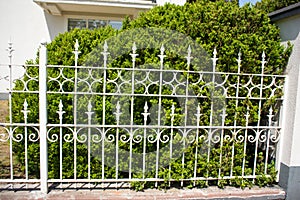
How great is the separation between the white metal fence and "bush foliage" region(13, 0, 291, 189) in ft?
0.05

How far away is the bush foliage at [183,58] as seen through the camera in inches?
131

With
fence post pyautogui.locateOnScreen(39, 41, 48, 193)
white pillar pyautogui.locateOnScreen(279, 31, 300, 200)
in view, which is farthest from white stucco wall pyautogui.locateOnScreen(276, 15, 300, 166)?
fence post pyautogui.locateOnScreen(39, 41, 48, 193)

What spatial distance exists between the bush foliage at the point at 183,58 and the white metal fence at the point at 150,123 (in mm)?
15

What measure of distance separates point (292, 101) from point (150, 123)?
1850mm

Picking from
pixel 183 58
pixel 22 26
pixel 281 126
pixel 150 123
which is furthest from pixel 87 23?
pixel 281 126

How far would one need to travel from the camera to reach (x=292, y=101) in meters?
3.32

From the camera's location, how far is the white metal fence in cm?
325

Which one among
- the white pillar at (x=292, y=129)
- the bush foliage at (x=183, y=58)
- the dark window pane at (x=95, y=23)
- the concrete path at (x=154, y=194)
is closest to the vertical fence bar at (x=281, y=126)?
the white pillar at (x=292, y=129)

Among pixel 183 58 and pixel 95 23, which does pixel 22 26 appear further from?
pixel 183 58

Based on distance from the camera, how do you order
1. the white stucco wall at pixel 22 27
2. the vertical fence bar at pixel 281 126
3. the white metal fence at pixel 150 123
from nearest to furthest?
the white metal fence at pixel 150 123 → the vertical fence bar at pixel 281 126 → the white stucco wall at pixel 22 27

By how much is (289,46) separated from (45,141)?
3332mm

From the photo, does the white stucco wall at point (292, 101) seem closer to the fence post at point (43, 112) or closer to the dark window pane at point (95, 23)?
the fence post at point (43, 112)

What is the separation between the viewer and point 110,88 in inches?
130

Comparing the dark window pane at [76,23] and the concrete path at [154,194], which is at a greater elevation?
the dark window pane at [76,23]
